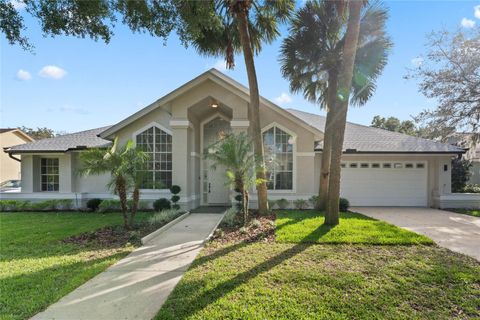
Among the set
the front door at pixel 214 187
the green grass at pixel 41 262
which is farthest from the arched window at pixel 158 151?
the green grass at pixel 41 262

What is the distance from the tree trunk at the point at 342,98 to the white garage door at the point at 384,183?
6305 millimetres

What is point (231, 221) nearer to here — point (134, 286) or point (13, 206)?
point (134, 286)

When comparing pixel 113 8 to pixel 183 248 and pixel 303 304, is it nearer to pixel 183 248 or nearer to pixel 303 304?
pixel 183 248

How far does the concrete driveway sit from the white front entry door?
7.16m

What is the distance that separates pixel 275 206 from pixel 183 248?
636cm

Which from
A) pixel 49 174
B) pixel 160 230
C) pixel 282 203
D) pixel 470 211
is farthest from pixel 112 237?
pixel 470 211

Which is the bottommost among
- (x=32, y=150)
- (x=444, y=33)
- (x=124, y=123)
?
(x=32, y=150)

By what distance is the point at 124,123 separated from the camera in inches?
477

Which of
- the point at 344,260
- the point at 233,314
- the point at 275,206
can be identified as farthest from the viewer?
the point at 275,206

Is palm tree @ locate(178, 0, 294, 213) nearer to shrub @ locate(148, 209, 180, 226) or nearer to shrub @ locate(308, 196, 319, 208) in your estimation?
shrub @ locate(308, 196, 319, 208)

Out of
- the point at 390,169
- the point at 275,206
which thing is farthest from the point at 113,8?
the point at 390,169

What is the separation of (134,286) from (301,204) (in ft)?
29.5

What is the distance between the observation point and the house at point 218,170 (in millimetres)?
11703

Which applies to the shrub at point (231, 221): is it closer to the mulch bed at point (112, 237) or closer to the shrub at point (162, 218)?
the shrub at point (162, 218)
